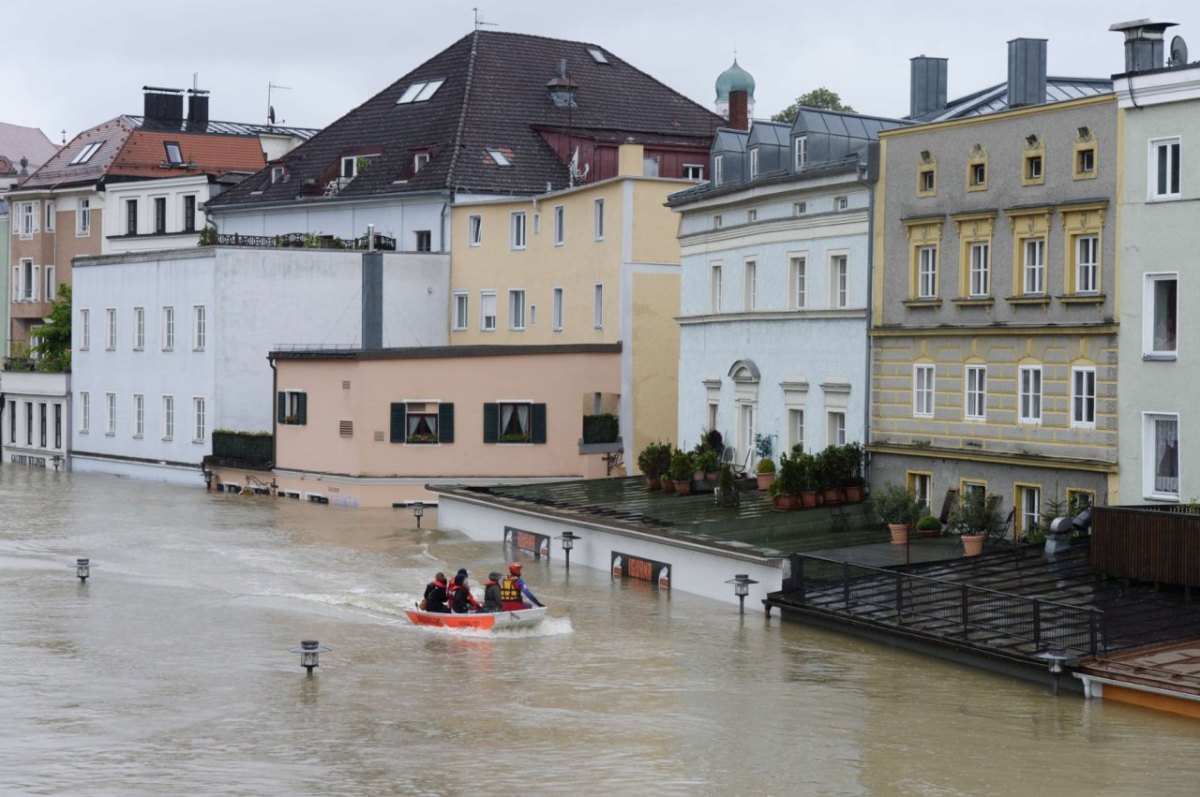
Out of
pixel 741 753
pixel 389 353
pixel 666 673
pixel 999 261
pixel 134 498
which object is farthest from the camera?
pixel 134 498

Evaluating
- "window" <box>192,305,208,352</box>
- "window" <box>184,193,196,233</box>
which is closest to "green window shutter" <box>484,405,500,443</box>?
"window" <box>192,305,208,352</box>

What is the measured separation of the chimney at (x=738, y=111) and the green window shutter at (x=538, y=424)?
17148mm

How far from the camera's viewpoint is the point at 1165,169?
1374 inches

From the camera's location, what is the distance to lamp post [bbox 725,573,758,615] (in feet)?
121

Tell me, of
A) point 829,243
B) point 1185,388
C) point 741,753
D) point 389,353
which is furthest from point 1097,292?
point 389,353

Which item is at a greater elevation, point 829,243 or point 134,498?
point 829,243

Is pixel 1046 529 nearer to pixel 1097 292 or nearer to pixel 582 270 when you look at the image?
pixel 1097 292

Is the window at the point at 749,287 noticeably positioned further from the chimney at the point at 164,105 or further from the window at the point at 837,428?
the chimney at the point at 164,105

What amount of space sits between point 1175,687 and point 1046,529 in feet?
33.1

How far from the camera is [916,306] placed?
41.8m

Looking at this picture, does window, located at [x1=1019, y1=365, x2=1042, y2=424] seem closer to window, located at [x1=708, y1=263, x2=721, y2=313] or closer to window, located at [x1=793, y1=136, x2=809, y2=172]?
window, located at [x1=793, y1=136, x2=809, y2=172]

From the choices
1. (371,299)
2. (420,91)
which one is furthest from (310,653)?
(420,91)

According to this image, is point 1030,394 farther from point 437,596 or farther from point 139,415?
point 139,415

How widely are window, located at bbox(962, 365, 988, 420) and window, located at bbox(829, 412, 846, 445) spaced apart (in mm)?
4973
